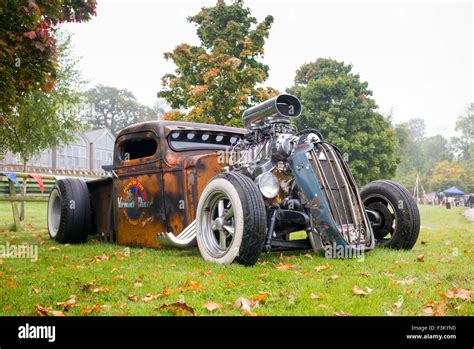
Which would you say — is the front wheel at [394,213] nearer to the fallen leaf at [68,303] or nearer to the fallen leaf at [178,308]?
the fallen leaf at [178,308]

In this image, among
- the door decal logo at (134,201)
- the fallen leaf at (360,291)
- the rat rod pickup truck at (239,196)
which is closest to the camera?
the fallen leaf at (360,291)

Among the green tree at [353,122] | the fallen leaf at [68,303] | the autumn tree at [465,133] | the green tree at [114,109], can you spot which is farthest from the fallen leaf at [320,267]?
the autumn tree at [465,133]

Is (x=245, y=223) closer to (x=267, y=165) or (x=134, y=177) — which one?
(x=267, y=165)

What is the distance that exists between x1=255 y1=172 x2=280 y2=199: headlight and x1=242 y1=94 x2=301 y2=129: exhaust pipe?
0.72 metres

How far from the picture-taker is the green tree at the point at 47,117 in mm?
13380

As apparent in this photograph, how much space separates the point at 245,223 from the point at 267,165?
39.4 inches

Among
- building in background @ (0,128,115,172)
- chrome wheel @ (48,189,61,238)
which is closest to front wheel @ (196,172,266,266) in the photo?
chrome wheel @ (48,189,61,238)

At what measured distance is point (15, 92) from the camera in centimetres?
573

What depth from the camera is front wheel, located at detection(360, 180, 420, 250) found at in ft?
19.5

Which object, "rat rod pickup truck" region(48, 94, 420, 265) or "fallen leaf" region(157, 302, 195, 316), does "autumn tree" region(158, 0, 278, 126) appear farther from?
"fallen leaf" region(157, 302, 195, 316)

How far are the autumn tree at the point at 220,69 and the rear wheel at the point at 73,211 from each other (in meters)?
8.16

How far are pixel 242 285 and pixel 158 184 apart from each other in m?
2.63

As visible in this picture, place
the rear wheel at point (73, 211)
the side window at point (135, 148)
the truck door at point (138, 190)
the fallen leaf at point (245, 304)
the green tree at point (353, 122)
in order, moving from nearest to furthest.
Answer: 1. the fallen leaf at point (245, 304)
2. the truck door at point (138, 190)
3. the side window at point (135, 148)
4. the rear wheel at point (73, 211)
5. the green tree at point (353, 122)
